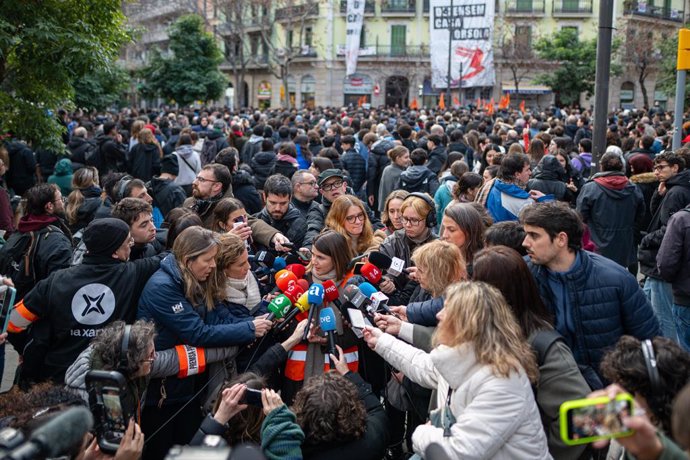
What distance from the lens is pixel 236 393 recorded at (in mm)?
3432

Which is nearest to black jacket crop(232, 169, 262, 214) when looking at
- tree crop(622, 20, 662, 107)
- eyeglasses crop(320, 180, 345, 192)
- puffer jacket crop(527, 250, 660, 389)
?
eyeglasses crop(320, 180, 345, 192)

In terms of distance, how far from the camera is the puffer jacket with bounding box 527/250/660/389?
3.85 meters

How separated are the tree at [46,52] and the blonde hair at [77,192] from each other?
3.97ft

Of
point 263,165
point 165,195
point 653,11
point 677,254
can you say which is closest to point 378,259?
point 677,254

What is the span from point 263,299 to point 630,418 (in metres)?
2.98

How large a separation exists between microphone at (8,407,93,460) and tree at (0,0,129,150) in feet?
19.9

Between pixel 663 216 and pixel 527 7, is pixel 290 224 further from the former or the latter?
pixel 527 7

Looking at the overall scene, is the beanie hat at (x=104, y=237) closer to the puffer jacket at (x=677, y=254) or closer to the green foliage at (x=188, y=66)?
the puffer jacket at (x=677, y=254)

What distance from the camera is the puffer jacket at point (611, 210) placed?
24.6ft

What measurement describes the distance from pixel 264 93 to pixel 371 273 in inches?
2052

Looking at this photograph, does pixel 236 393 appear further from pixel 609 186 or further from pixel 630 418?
pixel 609 186

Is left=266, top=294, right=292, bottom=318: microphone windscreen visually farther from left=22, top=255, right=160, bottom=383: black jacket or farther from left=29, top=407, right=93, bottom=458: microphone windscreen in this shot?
left=29, top=407, right=93, bottom=458: microphone windscreen

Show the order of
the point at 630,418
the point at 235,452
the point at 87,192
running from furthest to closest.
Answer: the point at 87,192 → the point at 630,418 → the point at 235,452

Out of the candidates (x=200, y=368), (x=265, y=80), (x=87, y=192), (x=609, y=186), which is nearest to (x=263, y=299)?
(x=200, y=368)
